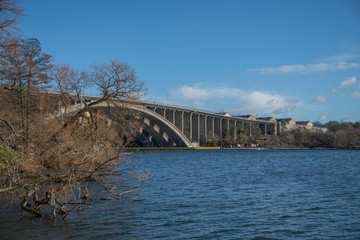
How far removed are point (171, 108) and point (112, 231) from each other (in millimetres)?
71063

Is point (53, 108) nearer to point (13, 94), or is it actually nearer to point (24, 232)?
point (13, 94)

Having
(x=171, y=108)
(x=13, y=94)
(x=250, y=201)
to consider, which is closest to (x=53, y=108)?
(x=13, y=94)

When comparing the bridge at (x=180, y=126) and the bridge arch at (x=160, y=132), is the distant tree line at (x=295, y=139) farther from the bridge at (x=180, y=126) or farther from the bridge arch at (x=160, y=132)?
the bridge arch at (x=160, y=132)

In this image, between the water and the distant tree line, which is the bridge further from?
the water

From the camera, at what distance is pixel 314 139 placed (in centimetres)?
11419

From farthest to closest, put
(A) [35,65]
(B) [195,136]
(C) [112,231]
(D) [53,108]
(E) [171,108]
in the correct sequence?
1. (B) [195,136]
2. (E) [171,108]
3. (D) [53,108]
4. (A) [35,65]
5. (C) [112,231]

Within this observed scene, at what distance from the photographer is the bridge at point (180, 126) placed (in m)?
77.4

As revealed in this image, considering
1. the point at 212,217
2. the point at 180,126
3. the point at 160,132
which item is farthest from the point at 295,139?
the point at 212,217

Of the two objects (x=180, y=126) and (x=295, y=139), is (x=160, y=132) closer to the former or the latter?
(x=180, y=126)

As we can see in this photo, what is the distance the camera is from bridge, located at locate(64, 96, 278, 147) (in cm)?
7744

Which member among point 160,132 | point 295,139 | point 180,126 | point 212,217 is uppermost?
point 180,126

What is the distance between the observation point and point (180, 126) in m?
90.2

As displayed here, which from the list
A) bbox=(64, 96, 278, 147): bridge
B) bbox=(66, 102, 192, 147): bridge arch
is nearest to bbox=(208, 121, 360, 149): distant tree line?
bbox=(64, 96, 278, 147): bridge

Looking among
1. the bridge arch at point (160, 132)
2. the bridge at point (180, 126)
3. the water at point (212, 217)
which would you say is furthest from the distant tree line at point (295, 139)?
the water at point (212, 217)
